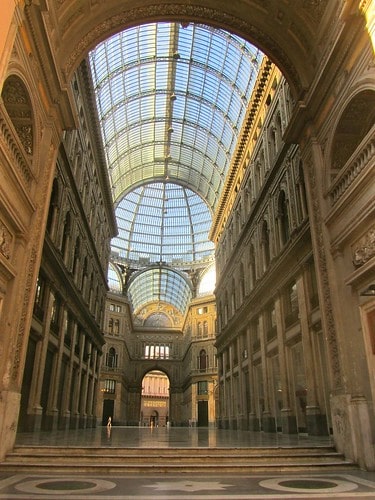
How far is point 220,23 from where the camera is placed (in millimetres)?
17547

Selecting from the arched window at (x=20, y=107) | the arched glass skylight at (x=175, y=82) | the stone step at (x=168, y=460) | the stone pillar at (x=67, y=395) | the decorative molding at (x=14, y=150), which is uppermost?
the arched glass skylight at (x=175, y=82)

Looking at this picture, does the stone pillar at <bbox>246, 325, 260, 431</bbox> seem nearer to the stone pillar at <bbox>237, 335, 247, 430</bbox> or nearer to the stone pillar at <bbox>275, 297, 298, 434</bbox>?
the stone pillar at <bbox>237, 335, 247, 430</bbox>

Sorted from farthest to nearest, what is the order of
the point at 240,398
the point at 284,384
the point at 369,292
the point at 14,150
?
1. the point at 240,398
2. the point at 284,384
3. the point at 14,150
4. the point at 369,292

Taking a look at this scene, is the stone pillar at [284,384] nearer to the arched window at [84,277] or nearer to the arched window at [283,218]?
the arched window at [283,218]

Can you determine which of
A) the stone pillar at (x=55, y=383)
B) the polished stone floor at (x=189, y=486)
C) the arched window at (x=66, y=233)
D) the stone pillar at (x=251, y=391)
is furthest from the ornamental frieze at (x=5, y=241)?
the stone pillar at (x=251, y=391)

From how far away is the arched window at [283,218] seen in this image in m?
24.0

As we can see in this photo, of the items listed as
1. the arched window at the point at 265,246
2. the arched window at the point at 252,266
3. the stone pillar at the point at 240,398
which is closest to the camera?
the arched window at the point at 265,246

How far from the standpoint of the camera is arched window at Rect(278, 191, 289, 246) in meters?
24.0

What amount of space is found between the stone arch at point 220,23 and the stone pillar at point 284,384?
40.7 feet

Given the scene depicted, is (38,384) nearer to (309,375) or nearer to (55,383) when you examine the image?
(55,383)

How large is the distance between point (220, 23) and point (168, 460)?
16702 millimetres

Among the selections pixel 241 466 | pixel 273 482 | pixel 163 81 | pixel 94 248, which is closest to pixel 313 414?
pixel 241 466

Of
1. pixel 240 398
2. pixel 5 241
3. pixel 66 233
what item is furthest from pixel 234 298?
pixel 5 241

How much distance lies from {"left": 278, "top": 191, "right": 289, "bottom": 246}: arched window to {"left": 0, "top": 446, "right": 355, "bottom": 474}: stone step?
561 inches
